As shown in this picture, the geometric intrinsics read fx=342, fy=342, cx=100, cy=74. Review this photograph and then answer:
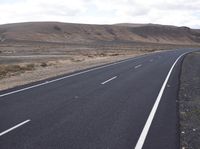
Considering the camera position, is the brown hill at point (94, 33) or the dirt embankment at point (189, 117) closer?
the dirt embankment at point (189, 117)

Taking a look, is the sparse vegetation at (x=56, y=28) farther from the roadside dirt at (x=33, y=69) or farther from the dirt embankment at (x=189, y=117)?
the dirt embankment at (x=189, y=117)

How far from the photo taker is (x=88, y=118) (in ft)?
29.9

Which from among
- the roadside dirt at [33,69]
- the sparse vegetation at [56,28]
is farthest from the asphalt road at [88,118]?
the sparse vegetation at [56,28]

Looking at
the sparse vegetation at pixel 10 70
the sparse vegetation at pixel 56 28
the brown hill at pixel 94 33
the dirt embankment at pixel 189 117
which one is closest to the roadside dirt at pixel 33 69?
the sparse vegetation at pixel 10 70

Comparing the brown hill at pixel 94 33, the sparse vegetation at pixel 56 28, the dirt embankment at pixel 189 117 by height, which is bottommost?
the brown hill at pixel 94 33

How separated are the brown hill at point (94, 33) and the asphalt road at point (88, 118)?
119891mm

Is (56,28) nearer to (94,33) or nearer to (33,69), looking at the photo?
(94,33)

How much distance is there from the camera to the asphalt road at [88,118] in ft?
23.1

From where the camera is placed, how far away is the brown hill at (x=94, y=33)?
140m

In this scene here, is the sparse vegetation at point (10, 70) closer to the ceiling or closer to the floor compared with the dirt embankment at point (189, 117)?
closer to the floor

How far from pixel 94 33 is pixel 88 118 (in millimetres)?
155287

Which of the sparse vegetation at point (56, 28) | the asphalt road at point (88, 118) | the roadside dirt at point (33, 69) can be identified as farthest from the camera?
the sparse vegetation at point (56, 28)

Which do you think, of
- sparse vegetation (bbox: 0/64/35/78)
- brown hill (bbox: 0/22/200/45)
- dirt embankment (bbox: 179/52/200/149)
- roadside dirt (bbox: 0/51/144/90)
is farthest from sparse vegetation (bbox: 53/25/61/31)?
dirt embankment (bbox: 179/52/200/149)

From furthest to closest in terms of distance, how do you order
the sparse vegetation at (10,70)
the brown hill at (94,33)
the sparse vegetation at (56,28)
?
the sparse vegetation at (56,28), the brown hill at (94,33), the sparse vegetation at (10,70)
